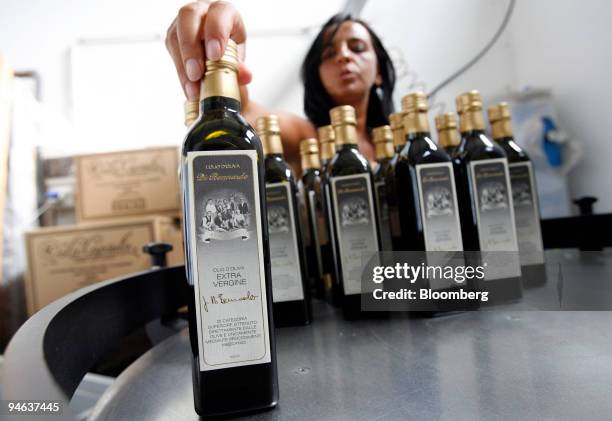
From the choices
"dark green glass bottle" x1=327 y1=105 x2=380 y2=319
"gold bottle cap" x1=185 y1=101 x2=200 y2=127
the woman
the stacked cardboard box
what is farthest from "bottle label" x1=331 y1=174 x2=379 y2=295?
the stacked cardboard box

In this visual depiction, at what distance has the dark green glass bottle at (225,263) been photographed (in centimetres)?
29

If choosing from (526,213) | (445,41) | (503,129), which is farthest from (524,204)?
(445,41)

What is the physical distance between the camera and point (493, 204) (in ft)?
1.71

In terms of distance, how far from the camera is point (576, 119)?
105cm

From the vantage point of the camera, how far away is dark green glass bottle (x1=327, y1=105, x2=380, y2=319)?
498mm

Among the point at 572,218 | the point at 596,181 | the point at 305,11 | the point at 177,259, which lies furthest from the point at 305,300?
the point at 305,11

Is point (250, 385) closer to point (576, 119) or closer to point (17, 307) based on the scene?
point (576, 119)

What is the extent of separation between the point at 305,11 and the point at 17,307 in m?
2.16

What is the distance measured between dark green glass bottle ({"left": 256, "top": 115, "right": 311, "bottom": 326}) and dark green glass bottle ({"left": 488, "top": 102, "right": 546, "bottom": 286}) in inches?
12.0

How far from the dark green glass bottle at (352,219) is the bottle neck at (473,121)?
17 centimetres

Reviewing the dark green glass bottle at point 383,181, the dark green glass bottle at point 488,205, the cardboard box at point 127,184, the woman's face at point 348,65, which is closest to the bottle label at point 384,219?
the dark green glass bottle at point 383,181

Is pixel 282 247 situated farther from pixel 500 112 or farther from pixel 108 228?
pixel 108 228

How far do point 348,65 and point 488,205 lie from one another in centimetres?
56

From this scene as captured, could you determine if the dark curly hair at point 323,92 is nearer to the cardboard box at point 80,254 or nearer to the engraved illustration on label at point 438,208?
the engraved illustration on label at point 438,208
